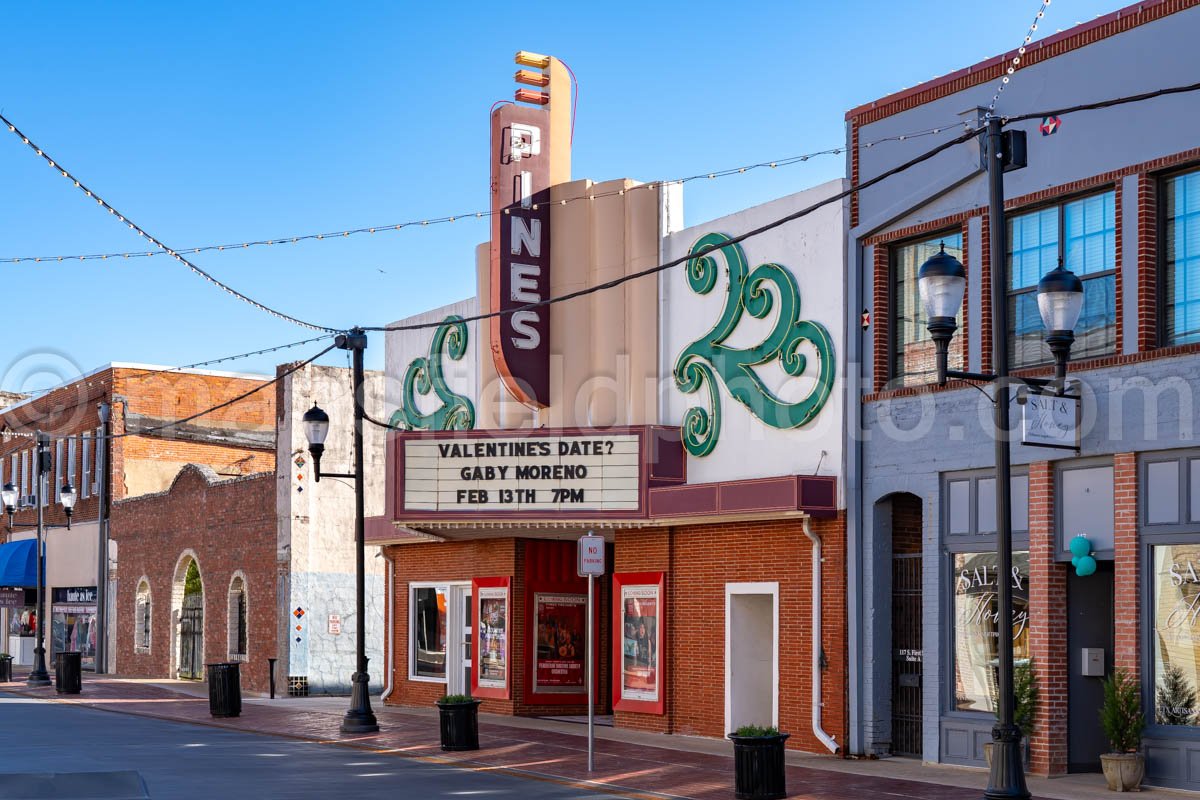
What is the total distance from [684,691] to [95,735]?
8.69 metres

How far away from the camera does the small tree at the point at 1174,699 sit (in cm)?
1561

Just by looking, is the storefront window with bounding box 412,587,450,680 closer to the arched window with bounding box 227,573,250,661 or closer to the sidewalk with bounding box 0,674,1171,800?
the sidewalk with bounding box 0,674,1171,800

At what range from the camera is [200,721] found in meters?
25.4

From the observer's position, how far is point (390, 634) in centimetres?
A: 2977

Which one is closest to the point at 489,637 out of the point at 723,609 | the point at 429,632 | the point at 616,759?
Answer: the point at 429,632

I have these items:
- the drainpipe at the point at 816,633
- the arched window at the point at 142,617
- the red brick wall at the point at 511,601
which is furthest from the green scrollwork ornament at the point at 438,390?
the arched window at the point at 142,617

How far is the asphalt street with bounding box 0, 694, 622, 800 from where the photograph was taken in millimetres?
15527

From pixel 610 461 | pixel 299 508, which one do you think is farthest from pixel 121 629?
pixel 610 461

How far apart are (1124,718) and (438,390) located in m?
15.6

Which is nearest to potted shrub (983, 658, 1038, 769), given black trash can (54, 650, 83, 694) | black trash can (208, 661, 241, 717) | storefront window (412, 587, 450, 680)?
storefront window (412, 587, 450, 680)

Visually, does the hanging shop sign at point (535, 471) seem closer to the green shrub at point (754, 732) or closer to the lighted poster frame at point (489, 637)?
the lighted poster frame at point (489, 637)

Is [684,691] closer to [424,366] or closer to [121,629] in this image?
[424,366]

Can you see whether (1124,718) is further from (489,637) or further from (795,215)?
(489,637)

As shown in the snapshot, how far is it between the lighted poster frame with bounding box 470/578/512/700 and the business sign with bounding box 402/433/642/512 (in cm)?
274
